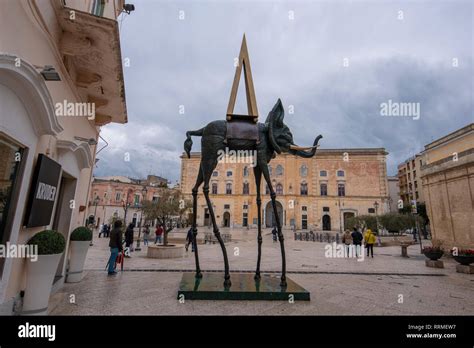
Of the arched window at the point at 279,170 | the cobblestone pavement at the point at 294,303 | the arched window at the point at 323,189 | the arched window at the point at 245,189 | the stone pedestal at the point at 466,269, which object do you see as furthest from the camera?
the arched window at the point at 245,189

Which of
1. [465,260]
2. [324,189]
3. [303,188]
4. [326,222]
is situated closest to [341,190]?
[324,189]

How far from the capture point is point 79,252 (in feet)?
20.0

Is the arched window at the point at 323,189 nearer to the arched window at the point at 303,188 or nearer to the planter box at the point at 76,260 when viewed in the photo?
the arched window at the point at 303,188

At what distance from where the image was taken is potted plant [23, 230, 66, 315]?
3.48 meters

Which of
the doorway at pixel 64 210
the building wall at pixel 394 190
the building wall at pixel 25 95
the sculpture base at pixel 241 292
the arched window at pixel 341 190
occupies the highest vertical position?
the building wall at pixel 394 190

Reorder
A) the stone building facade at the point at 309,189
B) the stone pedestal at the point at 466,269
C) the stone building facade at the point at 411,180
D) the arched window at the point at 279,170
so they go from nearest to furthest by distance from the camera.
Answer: the stone pedestal at the point at 466,269, the stone building facade at the point at 309,189, the arched window at the point at 279,170, the stone building facade at the point at 411,180

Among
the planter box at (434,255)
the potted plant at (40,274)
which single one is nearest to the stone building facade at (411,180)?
the planter box at (434,255)

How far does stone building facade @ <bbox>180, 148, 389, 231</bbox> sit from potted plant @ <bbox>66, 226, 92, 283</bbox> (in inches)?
1438

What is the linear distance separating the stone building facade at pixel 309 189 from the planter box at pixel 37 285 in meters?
38.9

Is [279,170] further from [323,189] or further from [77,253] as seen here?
[77,253]

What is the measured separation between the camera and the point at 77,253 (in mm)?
6055

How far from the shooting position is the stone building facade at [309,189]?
40281 millimetres

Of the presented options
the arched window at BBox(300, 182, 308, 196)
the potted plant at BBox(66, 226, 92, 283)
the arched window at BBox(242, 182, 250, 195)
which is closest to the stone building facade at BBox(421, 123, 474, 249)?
the potted plant at BBox(66, 226, 92, 283)

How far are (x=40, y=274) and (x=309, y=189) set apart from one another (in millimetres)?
41497
